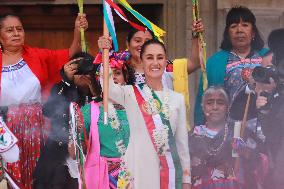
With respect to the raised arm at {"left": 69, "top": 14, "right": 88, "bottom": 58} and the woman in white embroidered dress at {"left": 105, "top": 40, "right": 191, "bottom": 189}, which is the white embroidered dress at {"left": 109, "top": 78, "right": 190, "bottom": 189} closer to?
the woman in white embroidered dress at {"left": 105, "top": 40, "right": 191, "bottom": 189}

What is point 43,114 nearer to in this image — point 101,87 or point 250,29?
point 101,87

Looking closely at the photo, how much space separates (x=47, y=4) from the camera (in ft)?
31.5

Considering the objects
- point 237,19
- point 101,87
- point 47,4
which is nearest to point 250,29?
point 237,19

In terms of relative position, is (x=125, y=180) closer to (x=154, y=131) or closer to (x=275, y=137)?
(x=154, y=131)

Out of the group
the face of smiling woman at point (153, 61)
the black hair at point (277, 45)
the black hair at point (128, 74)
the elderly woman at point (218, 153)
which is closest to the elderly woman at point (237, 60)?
the black hair at point (277, 45)

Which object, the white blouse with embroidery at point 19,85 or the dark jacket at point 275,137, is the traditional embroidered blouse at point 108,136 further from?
the dark jacket at point 275,137

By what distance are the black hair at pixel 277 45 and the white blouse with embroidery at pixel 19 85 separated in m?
1.84

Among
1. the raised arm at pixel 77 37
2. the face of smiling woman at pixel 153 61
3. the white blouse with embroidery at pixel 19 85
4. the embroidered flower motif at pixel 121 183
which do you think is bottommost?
the embroidered flower motif at pixel 121 183

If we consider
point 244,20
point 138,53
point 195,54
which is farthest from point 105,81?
point 244,20

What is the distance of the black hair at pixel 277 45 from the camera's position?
7.35 metres

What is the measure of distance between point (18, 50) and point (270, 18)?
10.1 feet

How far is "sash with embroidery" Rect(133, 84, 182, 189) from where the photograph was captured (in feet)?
21.0

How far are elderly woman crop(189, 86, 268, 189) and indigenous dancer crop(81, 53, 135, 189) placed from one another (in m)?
0.74

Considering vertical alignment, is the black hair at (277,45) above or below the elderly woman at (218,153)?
above
